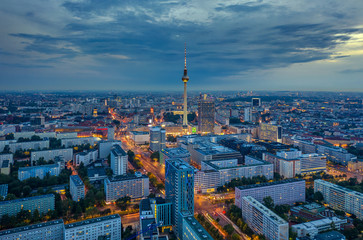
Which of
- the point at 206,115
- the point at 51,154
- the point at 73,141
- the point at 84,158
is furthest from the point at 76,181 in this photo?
the point at 206,115

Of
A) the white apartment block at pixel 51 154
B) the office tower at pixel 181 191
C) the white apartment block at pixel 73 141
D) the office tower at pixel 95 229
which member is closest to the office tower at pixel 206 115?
the white apartment block at pixel 73 141

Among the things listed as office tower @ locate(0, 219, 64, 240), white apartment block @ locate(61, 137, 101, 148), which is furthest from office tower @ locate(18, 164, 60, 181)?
white apartment block @ locate(61, 137, 101, 148)

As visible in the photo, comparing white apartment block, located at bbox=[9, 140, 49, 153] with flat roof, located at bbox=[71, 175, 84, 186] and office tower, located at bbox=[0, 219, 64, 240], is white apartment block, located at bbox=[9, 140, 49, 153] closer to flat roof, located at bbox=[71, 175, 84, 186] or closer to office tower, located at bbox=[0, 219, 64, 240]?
flat roof, located at bbox=[71, 175, 84, 186]

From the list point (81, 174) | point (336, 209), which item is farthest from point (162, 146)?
point (336, 209)

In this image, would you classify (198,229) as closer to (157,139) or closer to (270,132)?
(157,139)

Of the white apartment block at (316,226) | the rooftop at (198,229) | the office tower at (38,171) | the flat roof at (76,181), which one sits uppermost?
the rooftop at (198,229)

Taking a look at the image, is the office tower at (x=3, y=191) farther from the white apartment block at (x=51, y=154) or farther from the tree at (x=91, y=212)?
the white apartment block at (x=51, y=154)
